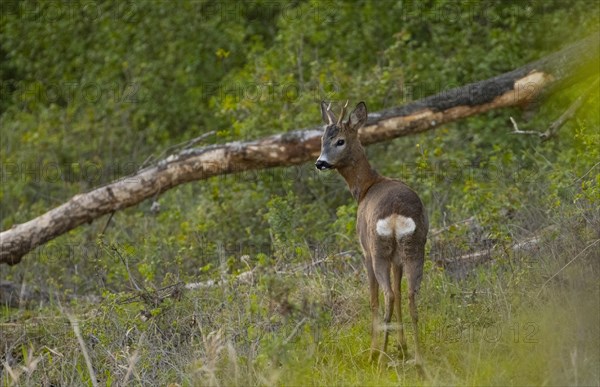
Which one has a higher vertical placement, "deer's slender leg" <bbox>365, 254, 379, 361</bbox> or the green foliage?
"deer's slender leg" <bbox>365, 254, 379, 361</bbox>

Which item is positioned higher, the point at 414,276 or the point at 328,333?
the point at 414,276

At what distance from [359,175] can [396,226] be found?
1298mm

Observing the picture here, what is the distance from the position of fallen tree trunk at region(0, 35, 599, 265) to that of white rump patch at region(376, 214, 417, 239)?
3150mm

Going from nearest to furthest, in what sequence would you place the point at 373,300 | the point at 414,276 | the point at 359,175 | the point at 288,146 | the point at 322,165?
1. the point at 414,276
2. the point at 373,300
3. the point at 322,165
4. the point at 359,175
5. the point at 288,146

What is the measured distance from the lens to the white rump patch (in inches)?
264

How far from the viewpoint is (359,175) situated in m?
7.98

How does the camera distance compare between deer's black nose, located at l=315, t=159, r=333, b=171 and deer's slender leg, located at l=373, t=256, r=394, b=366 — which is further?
deer's black nose, located at l=315, t=159, r=333, b=171

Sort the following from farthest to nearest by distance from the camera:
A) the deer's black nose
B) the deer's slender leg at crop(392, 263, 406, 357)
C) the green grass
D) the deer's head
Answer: the deer's head < the deer's black nose < the deer's slender leg at crop(392, 263, 406, 357) < the green grass

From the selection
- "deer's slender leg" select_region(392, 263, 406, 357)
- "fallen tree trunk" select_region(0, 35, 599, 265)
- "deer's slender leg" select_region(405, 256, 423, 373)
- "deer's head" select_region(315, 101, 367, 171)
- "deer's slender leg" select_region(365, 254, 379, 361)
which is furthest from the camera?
"fallen tree trunk" select_region(0, 35, 599, 265)

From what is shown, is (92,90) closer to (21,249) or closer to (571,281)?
(21,249)

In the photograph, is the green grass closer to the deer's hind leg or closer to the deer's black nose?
→ the deer's hind leg

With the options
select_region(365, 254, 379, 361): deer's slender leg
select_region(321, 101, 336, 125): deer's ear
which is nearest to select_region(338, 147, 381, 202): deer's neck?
select_region(321, 101, 336, 125): deer's ear

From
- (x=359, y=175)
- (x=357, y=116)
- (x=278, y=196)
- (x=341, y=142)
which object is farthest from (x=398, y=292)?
(x=278, y=196)

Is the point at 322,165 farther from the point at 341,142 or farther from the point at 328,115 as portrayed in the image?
the point at 328,115
